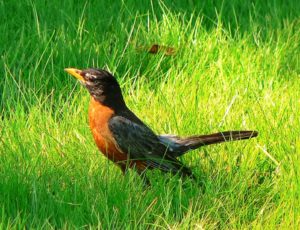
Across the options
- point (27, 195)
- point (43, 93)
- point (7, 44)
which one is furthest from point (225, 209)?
point (7, 44)

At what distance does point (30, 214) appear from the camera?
11.9 feet

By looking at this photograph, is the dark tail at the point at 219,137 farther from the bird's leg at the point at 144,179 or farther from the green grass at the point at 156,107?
the bird's leg at the point at 144,179

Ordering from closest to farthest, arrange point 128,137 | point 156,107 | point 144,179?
point 144,179 < point 128,137 < point 156,107

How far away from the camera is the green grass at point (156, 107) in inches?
148

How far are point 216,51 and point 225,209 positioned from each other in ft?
6.30

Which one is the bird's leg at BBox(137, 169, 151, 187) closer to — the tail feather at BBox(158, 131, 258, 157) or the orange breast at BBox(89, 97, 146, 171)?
the orange breast at BBox(89, 97, 146, 171)

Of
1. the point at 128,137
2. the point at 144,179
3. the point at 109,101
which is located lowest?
the point at 144,179

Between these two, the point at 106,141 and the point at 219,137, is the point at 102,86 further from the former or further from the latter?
the point at 219,137

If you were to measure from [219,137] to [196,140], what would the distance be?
12cm

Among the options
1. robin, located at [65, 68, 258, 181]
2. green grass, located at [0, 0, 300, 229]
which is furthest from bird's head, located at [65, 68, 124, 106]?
green grass, located at [0, 0, 300, 229]

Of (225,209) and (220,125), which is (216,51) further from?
(225,209)

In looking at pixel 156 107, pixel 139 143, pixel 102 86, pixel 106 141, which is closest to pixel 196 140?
pixel 139 143

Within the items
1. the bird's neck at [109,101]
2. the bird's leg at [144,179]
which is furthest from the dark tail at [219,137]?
the bird's neck at [109,101]

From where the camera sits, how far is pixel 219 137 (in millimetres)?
4055
